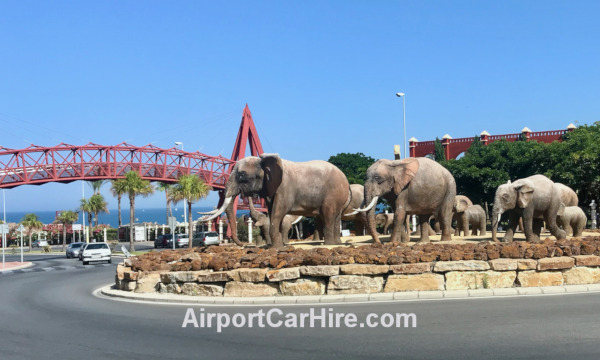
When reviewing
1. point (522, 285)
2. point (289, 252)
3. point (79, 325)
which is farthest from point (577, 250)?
point (79, 325)

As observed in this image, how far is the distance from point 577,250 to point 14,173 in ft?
192

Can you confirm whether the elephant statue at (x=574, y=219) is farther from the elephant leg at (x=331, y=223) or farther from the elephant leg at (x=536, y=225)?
the elephant leg at (x=331, y=223)

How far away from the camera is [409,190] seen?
18234mm

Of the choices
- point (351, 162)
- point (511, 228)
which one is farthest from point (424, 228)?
point (351, 162)

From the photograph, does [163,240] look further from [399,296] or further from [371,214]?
[399,296]

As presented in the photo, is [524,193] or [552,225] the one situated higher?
[524,193]

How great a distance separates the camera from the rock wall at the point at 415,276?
45.4 feet

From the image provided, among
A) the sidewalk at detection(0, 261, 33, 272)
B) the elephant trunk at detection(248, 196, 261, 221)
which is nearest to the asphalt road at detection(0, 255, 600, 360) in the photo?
the elephant trunk at detection(248, 196, 261, 221)

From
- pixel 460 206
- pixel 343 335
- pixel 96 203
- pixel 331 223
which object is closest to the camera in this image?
pixel 343 335

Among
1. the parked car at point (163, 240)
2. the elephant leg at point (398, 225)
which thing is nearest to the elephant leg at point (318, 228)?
the elephant leg at point (398, 225)

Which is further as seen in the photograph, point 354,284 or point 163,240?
point 163,240

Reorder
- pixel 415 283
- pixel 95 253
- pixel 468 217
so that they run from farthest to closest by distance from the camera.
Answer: pixel 95 253 → pixel 468 217 → pixel 415 283

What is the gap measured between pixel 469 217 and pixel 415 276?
1172cm

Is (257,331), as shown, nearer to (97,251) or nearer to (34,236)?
(97,251)
